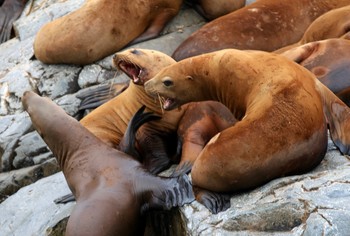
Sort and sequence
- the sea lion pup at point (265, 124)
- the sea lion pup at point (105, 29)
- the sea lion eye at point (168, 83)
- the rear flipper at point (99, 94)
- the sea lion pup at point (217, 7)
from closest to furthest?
the sea lion pup at point (265, 124) < the sea lion eye at point (168, 83) < the rear flipper at point (99, 94) < the sea lion pup at point (105, 29) < the sea lion pup at point (217, 7)

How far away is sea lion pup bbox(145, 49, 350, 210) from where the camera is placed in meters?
5.07

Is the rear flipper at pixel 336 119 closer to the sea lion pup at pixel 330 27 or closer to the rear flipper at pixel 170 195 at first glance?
the rear flipper at pixel 170 195

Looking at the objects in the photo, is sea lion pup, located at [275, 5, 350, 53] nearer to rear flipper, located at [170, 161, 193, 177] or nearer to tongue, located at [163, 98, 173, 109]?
tongue, located at [163, 98, 173, 109]

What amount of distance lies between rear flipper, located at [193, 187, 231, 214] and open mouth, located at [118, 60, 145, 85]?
1588 mm

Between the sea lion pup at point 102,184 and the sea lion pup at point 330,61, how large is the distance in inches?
56.7

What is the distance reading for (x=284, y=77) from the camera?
208 inches

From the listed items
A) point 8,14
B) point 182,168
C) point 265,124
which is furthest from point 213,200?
point 8,14

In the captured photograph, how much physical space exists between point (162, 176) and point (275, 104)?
107 cm

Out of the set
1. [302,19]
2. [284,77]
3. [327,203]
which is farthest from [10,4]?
[327,203]

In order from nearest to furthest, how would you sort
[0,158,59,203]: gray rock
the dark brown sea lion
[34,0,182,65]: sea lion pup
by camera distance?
[0,158,59,203]: gray rock → [34,0,182,65]: sea lion pup → the dark brown sea lion

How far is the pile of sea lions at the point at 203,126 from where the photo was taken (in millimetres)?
5117

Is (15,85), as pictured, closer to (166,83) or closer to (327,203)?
(166,83)

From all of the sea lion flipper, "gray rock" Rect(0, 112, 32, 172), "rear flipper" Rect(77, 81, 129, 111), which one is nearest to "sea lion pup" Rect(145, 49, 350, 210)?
"rear flipper" Rect(77, 81, 129, 111)

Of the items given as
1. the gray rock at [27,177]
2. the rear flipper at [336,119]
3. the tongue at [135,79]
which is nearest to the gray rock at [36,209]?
the gray rock at [27,177]
